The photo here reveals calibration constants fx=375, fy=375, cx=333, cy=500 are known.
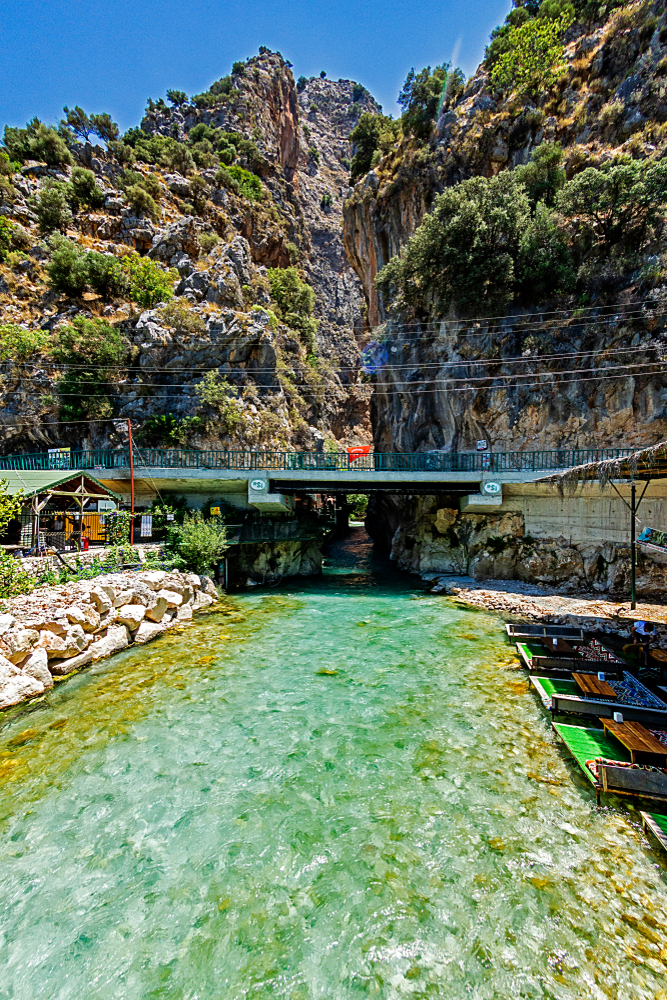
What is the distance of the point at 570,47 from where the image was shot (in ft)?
78.8

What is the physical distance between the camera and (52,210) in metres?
29.2

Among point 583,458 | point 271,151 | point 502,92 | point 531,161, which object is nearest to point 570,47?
point 502,92

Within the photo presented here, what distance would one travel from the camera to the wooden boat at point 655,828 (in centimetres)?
421

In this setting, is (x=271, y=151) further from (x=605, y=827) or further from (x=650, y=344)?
(x=605, y=827)

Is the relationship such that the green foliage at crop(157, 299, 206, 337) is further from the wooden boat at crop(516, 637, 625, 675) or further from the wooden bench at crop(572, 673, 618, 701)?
the wooden bench at crop(572, 673, 618, 701)

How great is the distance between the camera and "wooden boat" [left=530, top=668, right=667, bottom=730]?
6070 mm

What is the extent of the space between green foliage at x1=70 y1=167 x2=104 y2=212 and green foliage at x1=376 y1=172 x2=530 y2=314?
27.9m

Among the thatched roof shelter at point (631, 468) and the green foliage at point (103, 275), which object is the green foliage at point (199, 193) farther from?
the thatched roof shelter at point (631, 468)

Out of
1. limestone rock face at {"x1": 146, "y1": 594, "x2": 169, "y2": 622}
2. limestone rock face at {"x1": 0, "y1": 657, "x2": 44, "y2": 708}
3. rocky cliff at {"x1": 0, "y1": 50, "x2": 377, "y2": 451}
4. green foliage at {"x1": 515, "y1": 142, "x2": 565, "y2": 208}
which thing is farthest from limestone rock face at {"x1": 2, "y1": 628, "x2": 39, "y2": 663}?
green foliage at {"x1": 515, "y1": 142, "x2": 565, "y2": 208}

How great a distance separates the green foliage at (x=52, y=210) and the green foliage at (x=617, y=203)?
116 feet

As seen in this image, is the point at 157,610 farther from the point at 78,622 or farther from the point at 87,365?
the point at 87,365

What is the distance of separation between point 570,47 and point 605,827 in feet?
132

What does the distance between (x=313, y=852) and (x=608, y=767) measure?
3907 mm

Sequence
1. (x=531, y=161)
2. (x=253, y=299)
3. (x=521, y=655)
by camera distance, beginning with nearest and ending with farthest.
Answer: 1. (x=521, y=655)
2. (x=531, y=161)
3. (x=253, y=299)
